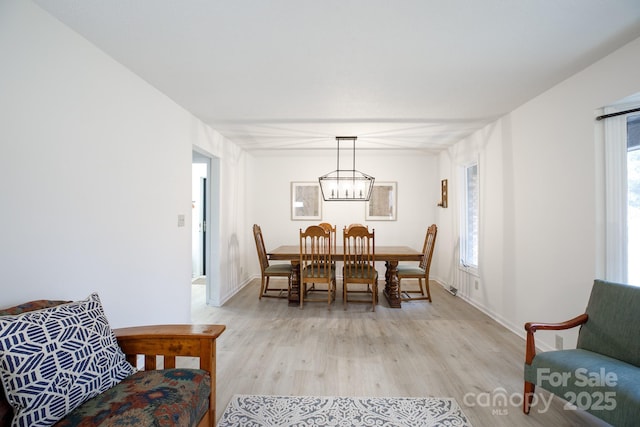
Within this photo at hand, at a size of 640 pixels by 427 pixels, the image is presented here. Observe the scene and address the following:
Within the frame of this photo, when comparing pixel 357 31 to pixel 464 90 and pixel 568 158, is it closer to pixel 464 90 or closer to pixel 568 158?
pixel 464 90

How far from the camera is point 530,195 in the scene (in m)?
2.72

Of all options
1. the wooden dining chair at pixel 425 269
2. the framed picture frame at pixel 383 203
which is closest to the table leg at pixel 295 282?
the wooden dining chair at pixel 425 269

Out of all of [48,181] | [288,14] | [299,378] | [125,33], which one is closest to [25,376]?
[48,181]

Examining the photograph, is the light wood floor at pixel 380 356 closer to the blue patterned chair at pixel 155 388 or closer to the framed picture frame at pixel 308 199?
the blue patterned chair at pixel 155 388

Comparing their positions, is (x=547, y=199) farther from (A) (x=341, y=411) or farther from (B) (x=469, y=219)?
(A) (x=341, y=411)

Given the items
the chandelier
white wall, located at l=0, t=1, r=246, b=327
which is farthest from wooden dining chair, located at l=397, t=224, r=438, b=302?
white wall, located at l=0, t=1, r=246, b=327

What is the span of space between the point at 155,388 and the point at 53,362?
391mm

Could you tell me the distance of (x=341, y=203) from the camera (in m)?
5.32

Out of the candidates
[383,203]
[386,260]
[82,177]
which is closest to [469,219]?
[386,260]

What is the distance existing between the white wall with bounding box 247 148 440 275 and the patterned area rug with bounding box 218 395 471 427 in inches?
138

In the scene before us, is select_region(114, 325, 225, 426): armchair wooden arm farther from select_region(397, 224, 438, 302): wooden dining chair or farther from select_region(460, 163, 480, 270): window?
select_region(460, 163, 480, 270): window

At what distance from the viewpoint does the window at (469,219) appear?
3948mm

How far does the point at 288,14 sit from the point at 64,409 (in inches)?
80.3

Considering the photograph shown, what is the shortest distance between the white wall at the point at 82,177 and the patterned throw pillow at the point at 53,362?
1.51ft
